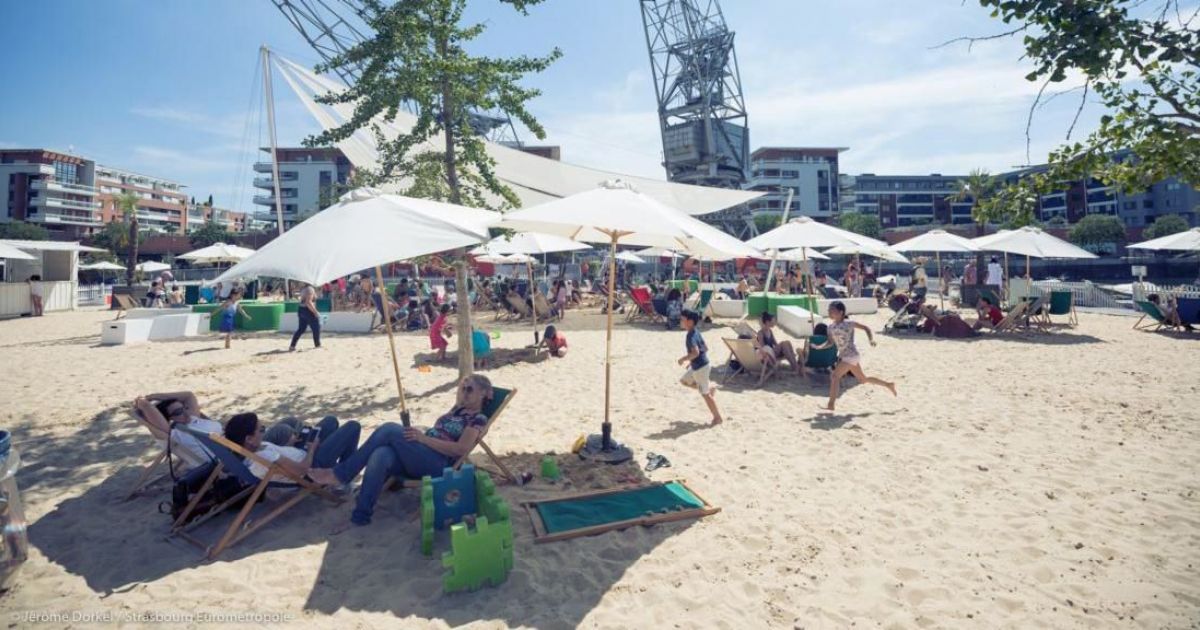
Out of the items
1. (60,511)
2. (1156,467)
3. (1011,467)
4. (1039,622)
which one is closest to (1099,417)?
(1156,467)

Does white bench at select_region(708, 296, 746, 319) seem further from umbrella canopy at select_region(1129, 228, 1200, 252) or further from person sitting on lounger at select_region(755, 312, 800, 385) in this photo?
umbrella canopy at select_region(1129, 228, 1200, 252)

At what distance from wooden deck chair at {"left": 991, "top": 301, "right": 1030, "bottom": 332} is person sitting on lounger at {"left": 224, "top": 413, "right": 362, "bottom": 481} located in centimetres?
1307

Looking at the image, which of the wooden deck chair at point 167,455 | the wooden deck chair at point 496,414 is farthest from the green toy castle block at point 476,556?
the wooden deck chair at point 167,455

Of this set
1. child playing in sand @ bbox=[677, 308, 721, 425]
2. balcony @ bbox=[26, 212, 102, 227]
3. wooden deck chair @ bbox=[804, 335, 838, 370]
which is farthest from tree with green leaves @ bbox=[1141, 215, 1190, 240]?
balcony @ bbox=[26, 212, 102, 227]

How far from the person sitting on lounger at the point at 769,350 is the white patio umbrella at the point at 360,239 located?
4.58m

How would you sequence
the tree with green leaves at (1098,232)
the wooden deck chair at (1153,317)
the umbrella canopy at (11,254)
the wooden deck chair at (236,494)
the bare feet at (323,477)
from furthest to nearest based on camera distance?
the tree with green leaves at (1098,232) < the umbrella canopy at (11,254) < the wooden deck chair at (1153,317) < the bare feet at (323,477) < the wooden deck chair at (236,494)

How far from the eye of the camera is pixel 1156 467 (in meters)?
4.49

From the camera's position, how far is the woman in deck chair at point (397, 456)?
3.59m

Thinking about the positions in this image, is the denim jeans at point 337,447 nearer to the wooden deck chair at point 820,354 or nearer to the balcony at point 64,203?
the wooden deck chair at point 820,354

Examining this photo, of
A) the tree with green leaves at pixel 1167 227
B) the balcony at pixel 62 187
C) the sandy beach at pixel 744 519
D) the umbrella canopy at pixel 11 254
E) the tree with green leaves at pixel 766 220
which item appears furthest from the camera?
the balcony at pixel 62 187

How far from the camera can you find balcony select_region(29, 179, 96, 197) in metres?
76.7

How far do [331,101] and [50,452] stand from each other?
4.83 metres

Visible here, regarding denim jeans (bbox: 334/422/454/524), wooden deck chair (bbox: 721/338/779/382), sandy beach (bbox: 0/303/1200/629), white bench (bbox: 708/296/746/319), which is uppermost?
white bench (bbox: 708/296/746/319)

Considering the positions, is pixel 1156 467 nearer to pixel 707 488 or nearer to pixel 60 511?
pixel 707 488
